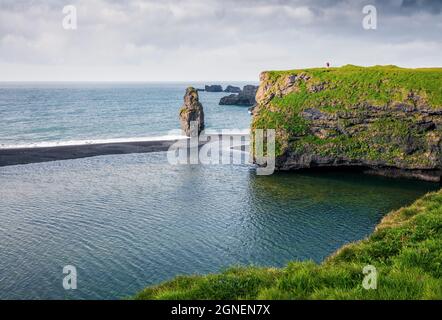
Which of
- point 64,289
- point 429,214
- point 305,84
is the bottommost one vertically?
point 64,289

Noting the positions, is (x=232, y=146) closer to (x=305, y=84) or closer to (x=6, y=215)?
(x=305, y=84)

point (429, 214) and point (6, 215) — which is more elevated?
point (429, 214)

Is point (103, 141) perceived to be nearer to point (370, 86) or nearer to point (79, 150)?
point (79, 150)

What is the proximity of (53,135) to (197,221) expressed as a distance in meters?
84.2

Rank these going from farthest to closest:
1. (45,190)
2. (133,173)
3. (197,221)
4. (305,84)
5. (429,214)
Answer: (305,84), (133,173), (45,190), (197,221), (429,214)

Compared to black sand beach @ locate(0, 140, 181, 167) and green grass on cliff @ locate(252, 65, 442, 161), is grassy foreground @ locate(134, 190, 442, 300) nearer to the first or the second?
green grass on cliff @ locate(252, 65, 442, 161)

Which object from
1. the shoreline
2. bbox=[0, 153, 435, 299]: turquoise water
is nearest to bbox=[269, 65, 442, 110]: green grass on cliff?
bbox=[0, 153, 435, 299]: turquoise water

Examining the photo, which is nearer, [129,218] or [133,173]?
[129,218]

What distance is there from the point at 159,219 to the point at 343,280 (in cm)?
3517

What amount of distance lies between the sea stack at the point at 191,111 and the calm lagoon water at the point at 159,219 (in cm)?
3259

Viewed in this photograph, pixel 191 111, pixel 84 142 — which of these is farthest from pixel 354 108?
pixel 84 142
